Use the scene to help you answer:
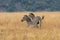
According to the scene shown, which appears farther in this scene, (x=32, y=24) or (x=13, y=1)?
(x=13, y=1)

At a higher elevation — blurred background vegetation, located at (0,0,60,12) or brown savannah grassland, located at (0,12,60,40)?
brown savannah grassland, located at (0,12,60,40)

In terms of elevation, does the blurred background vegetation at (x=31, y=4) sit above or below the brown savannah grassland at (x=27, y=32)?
below

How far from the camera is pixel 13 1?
11175 cm

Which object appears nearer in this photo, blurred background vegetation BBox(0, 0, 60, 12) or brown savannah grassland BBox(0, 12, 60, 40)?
brown savannah grassland BBox(0, 12, 60, 40)

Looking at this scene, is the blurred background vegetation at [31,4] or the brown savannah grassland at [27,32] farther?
the blurred background vegetation at [31,4]

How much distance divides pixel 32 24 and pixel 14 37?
4892 millimetres

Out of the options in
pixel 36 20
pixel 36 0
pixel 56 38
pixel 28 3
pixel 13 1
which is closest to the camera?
pixel 56 38

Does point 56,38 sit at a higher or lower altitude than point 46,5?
higher

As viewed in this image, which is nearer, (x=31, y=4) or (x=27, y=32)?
(x=27, y=32)

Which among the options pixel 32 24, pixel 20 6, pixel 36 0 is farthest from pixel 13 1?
pixel 32 24

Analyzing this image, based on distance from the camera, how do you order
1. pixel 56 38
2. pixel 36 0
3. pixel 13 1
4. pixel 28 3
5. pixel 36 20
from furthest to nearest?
pixel 36 0, pixel 13 1, pixel 28 3, pixel 36 20, pixel 56 38

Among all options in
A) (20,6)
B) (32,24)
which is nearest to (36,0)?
(20,6)

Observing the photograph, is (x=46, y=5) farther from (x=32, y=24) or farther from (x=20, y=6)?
(x=32, y=24)

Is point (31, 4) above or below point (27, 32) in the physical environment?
below
